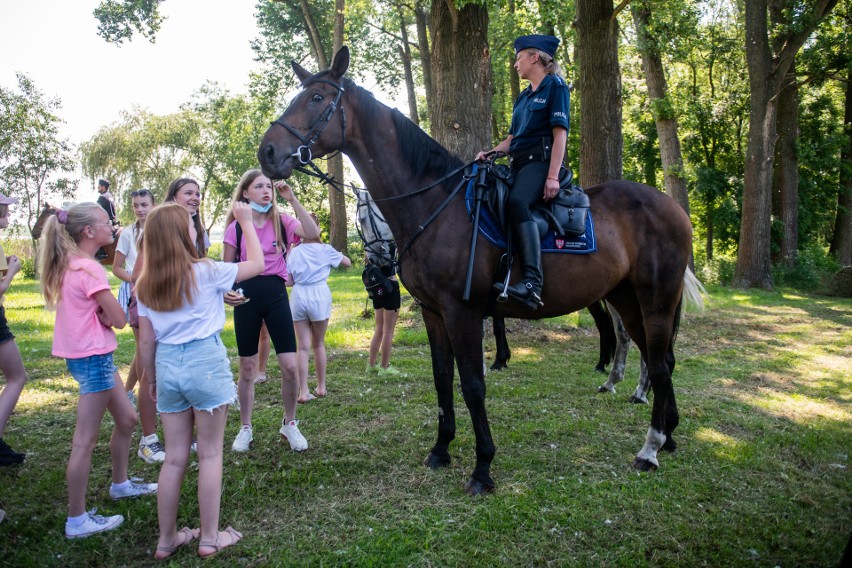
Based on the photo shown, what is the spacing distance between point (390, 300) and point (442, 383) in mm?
2358

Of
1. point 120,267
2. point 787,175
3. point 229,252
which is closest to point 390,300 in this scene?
point 229,252

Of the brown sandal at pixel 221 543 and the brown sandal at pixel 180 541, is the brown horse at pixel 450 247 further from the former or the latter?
the brown sandal at pixel 180 541

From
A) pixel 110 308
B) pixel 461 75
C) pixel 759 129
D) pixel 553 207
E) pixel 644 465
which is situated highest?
pixel 461 75

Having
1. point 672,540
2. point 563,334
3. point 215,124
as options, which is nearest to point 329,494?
point 672,540

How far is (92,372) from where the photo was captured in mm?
3639

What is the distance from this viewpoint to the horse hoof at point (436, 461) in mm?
4758

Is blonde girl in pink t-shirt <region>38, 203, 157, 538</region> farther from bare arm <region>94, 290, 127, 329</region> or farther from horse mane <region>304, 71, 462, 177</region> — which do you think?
horse mane <region>304, 71, 462, 177</region>

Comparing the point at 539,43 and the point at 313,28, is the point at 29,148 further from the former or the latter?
the point at 539,43

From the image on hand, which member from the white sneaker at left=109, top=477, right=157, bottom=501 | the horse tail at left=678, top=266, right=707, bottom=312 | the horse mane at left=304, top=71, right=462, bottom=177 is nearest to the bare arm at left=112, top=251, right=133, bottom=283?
the white sneaker at left=109, top=477, right=157, bottom=501

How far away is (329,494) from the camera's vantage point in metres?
4.27

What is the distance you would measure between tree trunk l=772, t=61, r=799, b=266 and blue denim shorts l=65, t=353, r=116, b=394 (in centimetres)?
2162

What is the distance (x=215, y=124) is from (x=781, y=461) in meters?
45.1

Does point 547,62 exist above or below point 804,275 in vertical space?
above

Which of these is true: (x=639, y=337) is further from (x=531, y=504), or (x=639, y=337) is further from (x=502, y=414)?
(x=531, y=504)
